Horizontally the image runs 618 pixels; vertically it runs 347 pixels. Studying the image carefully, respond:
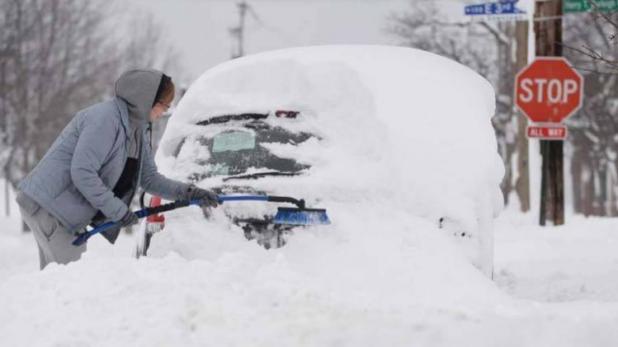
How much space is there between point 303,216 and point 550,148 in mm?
8365

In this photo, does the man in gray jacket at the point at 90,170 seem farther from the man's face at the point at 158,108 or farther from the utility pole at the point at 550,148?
the utility pole at the point at 550,148

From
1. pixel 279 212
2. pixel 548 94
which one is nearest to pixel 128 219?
pixel 279 212

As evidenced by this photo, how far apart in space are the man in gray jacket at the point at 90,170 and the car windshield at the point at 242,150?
351 mm

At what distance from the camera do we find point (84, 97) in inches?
920

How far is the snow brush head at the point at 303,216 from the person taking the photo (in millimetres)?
4828

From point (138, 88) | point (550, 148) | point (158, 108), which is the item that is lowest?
point (550, 148)

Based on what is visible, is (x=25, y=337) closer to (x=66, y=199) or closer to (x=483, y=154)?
(x=66, y=199)

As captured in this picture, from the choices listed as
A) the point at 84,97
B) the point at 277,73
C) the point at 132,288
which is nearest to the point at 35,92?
the point at 84,97

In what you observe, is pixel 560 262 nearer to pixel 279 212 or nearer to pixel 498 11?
pixel 279 212

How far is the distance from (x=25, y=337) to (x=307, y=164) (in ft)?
6.25

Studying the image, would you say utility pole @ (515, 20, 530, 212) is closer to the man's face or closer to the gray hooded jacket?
the man's face

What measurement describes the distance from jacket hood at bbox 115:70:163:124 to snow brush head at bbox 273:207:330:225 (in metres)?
0.98

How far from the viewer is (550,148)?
1245cm

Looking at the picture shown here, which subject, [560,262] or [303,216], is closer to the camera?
[303,216]
